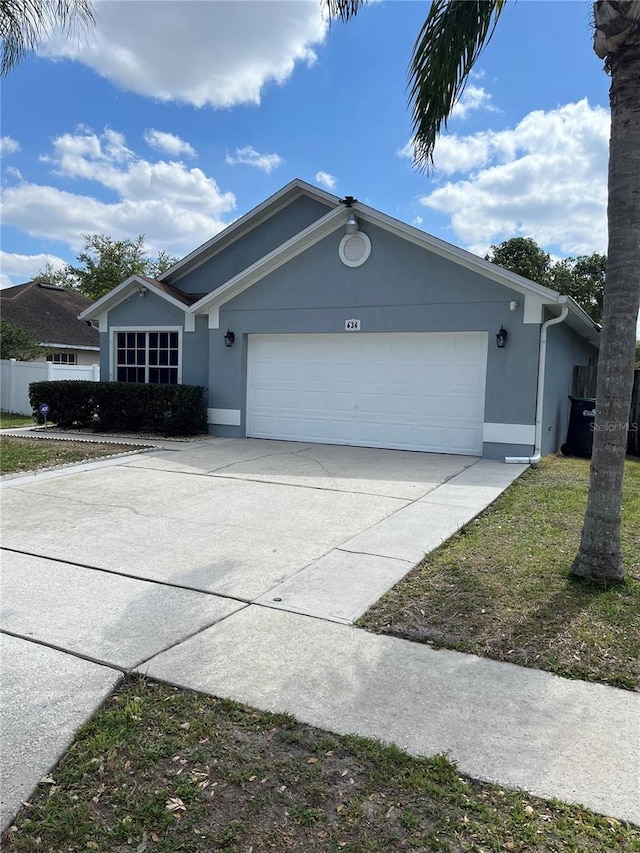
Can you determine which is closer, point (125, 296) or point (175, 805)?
point (175, 805)

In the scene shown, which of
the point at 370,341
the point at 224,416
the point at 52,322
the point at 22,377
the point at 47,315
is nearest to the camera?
the point at 370,341

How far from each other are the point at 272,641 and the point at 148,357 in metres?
12.1

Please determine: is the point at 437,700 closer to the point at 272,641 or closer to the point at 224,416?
the point at 272,641

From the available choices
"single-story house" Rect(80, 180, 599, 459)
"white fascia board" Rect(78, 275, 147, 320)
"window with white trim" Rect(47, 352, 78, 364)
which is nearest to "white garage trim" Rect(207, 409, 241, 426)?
"single-story house" Rect(80, 180, 599, 459)

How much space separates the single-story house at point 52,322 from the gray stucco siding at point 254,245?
30.1ft

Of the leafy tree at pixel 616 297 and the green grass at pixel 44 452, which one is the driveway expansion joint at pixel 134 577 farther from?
the green grass at pixel 44 452

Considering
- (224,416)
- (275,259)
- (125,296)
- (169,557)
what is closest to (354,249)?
(275,259)

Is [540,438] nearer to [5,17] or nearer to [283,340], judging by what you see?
[283,340]

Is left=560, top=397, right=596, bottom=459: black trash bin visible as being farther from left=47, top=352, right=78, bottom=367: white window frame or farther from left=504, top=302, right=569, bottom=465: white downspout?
left=47, top=352, right=78, bottom=367: white window frame

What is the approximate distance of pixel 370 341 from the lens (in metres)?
11.8

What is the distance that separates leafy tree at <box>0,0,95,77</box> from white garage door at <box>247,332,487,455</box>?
6.35 m

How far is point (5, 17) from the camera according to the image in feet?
26.3

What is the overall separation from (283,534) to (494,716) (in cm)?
335

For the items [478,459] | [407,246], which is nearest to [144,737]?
[478,459]
